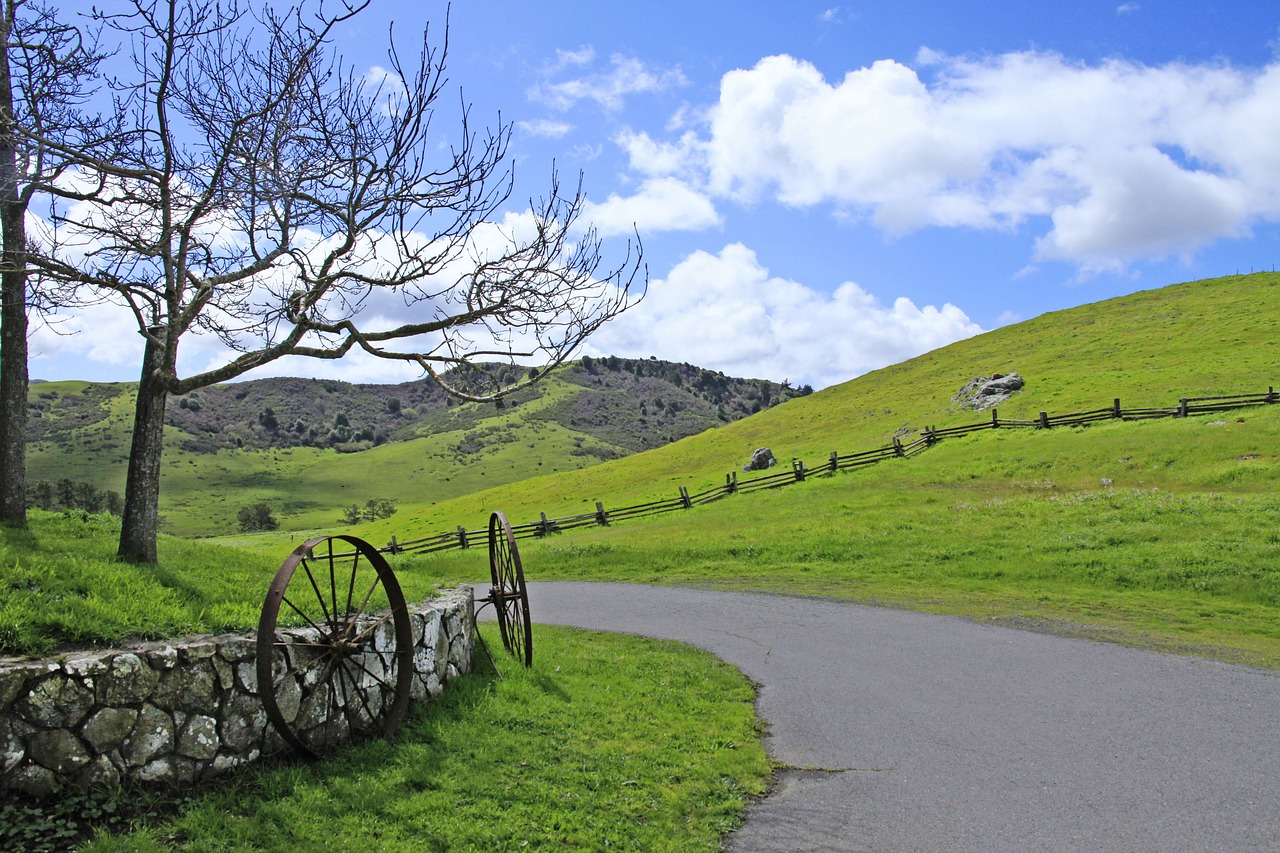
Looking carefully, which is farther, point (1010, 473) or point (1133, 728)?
point (1010, 473)

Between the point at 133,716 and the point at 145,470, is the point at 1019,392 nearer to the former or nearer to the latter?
the point at 145,470

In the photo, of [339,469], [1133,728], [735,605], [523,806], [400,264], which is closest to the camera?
[523,806]

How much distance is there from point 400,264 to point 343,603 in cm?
441

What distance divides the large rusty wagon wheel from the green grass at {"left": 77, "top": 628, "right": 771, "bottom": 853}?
0.33 meters

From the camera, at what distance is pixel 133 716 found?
20.0ft

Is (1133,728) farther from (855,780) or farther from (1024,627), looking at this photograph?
(1024,627)

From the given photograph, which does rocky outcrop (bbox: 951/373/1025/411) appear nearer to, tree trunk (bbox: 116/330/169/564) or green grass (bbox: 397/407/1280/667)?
green grass (bbox: 397/407/1280/667)

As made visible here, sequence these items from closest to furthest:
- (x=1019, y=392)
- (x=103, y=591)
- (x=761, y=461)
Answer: (x=103, y=591) → (x=761, y=461) → (x=1019, y=392)

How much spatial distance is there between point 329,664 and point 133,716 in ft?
5.28

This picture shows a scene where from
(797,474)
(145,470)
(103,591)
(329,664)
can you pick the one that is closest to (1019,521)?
(797,474)

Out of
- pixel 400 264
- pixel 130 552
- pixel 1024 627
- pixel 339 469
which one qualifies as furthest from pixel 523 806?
pixel 339 469

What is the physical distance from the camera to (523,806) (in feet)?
22.6

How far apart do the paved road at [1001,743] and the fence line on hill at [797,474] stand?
23.8m

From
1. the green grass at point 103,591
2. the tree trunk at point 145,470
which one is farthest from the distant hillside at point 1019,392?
the tree trunk at point 145,470
